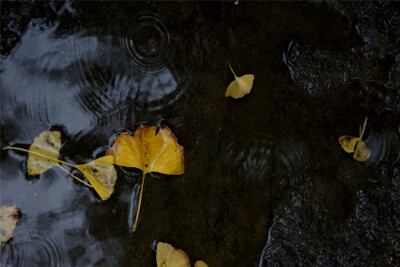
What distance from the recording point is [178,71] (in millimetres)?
1896

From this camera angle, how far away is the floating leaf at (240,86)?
Answer: 6.17ft

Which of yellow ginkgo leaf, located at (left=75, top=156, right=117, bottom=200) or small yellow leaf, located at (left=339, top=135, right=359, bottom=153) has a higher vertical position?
yellow ginkgo leaf, located at (left=75, top=156, right=117, bottom=200)

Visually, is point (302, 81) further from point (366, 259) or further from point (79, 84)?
point (79, 84)

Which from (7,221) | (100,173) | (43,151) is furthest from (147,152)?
(7,221)

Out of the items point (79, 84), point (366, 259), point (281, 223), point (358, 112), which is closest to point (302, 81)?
point (358, 112)

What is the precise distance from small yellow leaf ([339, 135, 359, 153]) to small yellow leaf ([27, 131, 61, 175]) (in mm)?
1339

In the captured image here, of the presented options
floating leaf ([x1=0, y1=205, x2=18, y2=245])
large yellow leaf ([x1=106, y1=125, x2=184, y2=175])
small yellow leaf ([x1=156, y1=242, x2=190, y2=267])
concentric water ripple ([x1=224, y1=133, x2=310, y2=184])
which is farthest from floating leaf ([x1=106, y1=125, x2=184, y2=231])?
floating leaf ([x1=0, y1=205, x2=18, y2=245])

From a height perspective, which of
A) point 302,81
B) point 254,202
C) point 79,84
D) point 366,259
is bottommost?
point 366,259

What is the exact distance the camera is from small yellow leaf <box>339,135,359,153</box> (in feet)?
6.48

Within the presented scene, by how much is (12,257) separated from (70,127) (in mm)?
622

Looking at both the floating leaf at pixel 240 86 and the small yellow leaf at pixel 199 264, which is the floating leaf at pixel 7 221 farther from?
the floating leaf at pixel 240 86

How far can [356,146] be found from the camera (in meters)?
1.98

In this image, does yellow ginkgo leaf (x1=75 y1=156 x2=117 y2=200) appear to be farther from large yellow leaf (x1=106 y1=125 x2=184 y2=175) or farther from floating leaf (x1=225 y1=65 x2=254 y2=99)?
floating leaf (x1=225 y1=65 x2=254 y2=99)

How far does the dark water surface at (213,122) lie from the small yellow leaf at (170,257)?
0.05m
